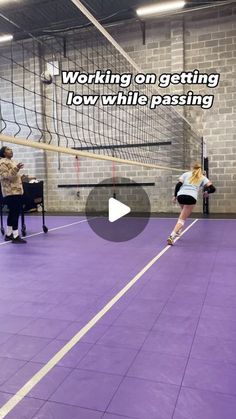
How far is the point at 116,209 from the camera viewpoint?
32.2 feet

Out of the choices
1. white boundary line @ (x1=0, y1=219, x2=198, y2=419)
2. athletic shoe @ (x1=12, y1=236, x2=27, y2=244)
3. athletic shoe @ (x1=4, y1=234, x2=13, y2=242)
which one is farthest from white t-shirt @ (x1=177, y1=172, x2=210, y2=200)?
athletic shoe @ (x1=4, y1=234, x2=13, y2=242)

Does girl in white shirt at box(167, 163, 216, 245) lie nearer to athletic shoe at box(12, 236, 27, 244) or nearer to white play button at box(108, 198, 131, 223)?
athletic shoe at box(12, 236, 27, 244)

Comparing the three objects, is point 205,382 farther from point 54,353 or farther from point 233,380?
point 54,353

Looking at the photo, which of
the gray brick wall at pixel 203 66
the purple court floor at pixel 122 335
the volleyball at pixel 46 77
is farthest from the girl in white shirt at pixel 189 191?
the volleyball at pixel 46 77

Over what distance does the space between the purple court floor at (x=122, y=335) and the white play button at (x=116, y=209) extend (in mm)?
4514

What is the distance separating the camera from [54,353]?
2.12m

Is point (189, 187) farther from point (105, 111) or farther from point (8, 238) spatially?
point (105, 111)

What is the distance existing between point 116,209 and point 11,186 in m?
4.78

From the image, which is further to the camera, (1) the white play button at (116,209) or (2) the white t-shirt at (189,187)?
(1) the white play button at (116,209)

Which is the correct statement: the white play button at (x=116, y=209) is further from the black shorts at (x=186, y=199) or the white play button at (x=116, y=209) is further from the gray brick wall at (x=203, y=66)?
the black shorts at (x=186, y=199)

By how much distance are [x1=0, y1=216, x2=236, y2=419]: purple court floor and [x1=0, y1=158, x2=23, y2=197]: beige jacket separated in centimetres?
118

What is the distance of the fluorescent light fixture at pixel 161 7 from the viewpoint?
7.75 metres

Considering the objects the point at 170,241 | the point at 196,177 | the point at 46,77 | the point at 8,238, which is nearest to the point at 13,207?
the point at 8,238

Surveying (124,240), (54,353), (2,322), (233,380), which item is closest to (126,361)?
(54,353)
